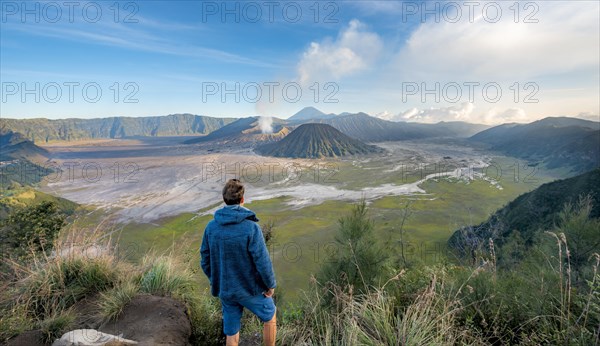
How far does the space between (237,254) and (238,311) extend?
0.64 m

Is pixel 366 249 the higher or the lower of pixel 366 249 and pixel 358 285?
the higher

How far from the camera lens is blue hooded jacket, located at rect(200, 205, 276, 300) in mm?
2645

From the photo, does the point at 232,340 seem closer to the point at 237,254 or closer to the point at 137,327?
the point at 237,254

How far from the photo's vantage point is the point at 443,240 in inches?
1265

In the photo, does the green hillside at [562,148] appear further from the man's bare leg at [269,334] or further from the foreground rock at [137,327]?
the foreground rock at [137,327]

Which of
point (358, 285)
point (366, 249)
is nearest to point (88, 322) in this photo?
point (358, 285)

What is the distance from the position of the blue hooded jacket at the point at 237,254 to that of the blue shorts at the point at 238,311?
0.30 ft

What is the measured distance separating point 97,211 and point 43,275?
56542 mm

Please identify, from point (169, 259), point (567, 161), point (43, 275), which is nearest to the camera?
point (43, 275)

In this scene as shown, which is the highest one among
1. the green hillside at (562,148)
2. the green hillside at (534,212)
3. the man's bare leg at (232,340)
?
the green hillside at (562,148)

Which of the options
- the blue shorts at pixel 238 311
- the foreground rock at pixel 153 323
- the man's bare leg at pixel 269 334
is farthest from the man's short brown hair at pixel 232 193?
the foreground rock at pixel 153 323

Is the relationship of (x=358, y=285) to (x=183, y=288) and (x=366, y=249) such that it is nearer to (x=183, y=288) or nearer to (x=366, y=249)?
(x=366, y=249)

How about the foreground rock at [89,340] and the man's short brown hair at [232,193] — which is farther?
the man's short brown hair at [232,193]

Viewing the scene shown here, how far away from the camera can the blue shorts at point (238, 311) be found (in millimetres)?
2805
